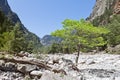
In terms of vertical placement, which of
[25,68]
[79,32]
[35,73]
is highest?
[79,32]

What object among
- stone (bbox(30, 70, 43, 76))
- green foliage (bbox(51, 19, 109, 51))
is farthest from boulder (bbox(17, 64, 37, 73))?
green foliage (bbox(51, 19, 109, 51))

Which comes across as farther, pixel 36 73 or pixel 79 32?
pixel 79 32

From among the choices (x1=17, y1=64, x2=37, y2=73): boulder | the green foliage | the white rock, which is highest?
the green foliage

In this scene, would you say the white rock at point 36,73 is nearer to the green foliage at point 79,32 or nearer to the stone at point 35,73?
the stone at point 35,73

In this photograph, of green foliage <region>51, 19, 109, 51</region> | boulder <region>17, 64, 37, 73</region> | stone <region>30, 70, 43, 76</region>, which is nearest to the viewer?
stone <region>30, 70, 43, 76</region>

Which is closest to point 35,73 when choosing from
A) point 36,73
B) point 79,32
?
point 36,73

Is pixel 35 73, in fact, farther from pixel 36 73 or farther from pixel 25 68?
pixel 25 68

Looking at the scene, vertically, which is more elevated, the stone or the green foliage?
the green foliage

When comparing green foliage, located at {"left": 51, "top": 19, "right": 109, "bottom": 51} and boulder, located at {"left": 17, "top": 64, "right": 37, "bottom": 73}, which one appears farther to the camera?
green foliage, located at {"left": 51, "top": 19, "right": 109, "bottom": 51}

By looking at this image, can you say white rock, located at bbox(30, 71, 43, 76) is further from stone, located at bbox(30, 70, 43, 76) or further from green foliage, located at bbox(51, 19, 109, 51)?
green foliage, located at bbox(51, 19, 109, 51)

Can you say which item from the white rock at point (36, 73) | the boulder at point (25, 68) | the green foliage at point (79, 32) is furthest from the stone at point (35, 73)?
the green foliage at point (79, 32)

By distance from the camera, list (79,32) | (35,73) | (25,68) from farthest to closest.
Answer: (79,32)
(25,68)
(35,73)

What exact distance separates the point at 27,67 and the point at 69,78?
2.10 metres

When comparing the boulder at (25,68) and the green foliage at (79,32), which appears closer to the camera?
the boulder at (25,68)
